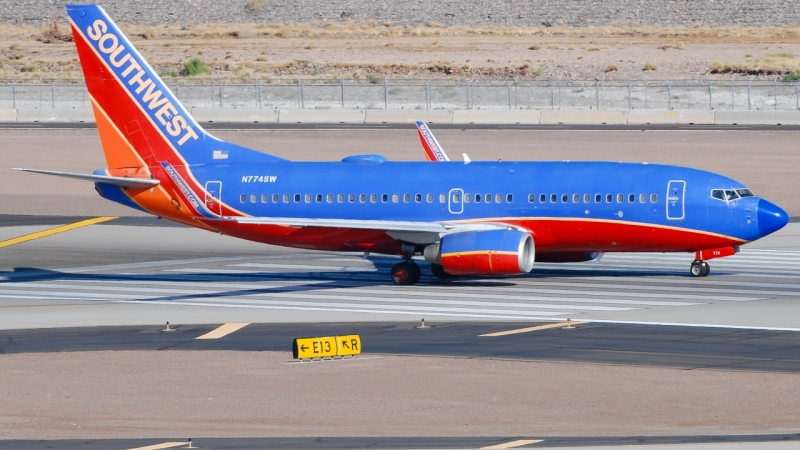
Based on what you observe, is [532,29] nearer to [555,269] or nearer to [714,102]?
[714,102]

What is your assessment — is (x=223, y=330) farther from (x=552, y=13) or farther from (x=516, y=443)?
(x=552, y=13)

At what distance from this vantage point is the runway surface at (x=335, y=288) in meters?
37.2

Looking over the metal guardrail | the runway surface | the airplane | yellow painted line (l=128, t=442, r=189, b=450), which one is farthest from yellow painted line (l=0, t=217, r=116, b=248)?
the metal guardrail

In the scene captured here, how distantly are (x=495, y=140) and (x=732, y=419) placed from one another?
62548 millimetres

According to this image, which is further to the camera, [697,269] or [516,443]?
[697,269]

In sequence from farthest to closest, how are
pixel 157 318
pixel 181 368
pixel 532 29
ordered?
pixel 532 29 < pixel 157 318 < pixel 181 368

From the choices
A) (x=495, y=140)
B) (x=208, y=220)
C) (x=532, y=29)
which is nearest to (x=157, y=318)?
(x=208, y=220)

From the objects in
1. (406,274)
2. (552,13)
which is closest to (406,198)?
(406,274)

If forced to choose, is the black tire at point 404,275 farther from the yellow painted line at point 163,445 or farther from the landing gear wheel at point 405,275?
the yellow painted line at point 163,445

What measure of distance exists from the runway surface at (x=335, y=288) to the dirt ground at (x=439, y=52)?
7601cm

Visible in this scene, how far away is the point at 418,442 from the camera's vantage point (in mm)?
21766

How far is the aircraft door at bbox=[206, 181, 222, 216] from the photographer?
149 feet

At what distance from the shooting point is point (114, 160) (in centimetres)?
4656

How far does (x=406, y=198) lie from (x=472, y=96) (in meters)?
61.3
